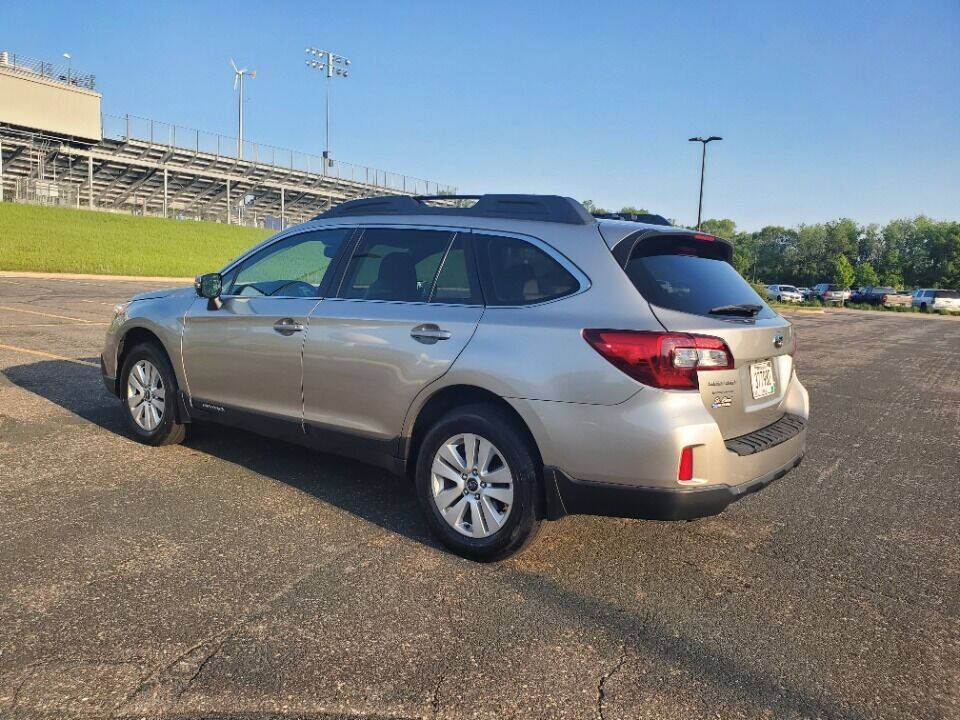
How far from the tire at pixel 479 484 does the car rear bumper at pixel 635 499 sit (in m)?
0.12

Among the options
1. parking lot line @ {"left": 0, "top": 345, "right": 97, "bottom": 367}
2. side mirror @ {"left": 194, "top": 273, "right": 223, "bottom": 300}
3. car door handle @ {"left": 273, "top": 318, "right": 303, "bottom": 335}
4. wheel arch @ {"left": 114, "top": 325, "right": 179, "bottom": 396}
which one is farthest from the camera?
parking lot line @ {"left": 0, "top": 345, "right": 97, "bottom": 367}

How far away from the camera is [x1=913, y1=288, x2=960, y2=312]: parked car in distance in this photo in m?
51.2

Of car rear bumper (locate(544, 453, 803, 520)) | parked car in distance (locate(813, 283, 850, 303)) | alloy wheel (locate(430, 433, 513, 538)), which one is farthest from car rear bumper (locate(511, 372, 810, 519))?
parked car in distance (locate(813, 283, 850, 303))

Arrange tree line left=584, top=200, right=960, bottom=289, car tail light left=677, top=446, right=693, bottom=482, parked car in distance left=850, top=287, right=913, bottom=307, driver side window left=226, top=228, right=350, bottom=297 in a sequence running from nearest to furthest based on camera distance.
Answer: car tail light left=677, top=446, right=693, bottom=482, driver side window left=226, top=228, right=350, bottom=297, parked car in distance left=850, top=287, right=913, bottom=307, tree line left=584, top=200, right=960, bottom=289

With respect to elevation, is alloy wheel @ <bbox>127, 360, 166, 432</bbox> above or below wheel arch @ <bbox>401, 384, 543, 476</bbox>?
below

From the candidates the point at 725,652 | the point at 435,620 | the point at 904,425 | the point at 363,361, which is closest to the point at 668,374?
the point at 725,652

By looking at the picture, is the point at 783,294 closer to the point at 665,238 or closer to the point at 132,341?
the point at 132,341

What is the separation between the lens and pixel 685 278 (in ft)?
11.9

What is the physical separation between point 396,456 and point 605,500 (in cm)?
120

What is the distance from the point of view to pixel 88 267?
109ft

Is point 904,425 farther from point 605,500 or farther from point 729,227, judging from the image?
point 729,227

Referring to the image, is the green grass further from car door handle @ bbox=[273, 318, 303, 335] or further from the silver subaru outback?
the silver subaru outback

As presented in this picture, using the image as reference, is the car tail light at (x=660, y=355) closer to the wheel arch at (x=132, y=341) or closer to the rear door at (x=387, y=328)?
the rear door at (x=387, y=328)

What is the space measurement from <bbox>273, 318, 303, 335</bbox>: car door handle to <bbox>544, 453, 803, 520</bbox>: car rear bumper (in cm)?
187
